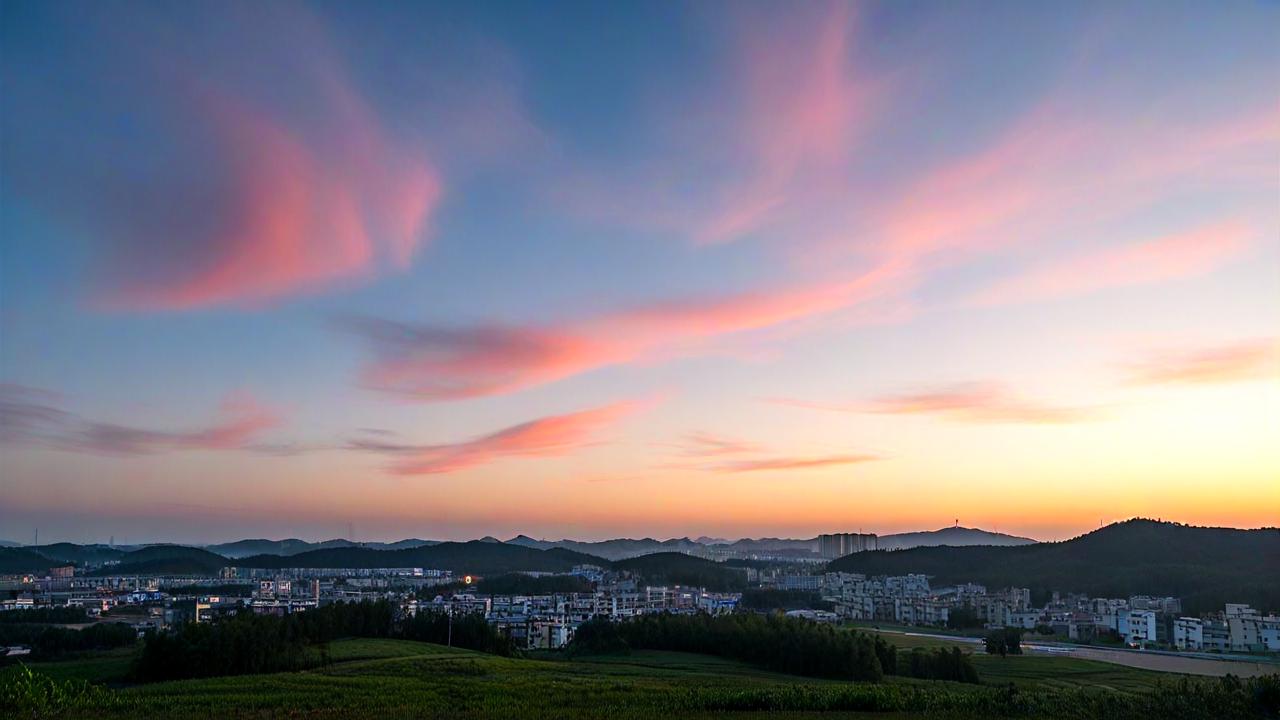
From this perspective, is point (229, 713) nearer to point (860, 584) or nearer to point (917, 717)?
point (917, 717)

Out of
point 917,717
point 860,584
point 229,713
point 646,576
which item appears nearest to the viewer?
point 917,717

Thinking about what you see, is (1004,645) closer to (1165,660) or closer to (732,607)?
(1165,660)

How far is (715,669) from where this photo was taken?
45469 millimetres

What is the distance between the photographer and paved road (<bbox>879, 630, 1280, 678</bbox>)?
57.2m

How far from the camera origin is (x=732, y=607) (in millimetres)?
117688

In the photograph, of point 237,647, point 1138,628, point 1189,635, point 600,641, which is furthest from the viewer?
point 1138,628

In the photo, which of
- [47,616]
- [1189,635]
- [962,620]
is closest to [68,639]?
[47,616]

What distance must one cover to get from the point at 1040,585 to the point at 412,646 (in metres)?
101

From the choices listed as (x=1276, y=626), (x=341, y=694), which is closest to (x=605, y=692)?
(x=341, y=694)

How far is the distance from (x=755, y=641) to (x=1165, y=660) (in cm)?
3511

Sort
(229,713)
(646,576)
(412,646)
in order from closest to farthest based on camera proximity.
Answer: (229,713)
(412,646)
(646,576)

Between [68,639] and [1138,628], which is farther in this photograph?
[1138,628]

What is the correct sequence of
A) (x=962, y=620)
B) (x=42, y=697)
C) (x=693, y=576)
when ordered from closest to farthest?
(x=42, y=697), (x=962, y=620), (x=693, y=576)

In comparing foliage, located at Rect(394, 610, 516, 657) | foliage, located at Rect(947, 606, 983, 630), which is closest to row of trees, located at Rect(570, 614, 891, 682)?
foliage, located at Rect(394, 610, 516, 657)
